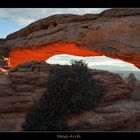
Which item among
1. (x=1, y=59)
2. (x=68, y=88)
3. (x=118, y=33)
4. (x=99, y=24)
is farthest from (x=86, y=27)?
(x=1, y=59)

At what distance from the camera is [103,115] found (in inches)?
455

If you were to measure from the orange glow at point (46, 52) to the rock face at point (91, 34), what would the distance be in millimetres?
51

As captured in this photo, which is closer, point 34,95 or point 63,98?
point 63,98

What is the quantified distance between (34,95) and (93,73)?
103 inches

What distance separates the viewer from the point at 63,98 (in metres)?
12.1

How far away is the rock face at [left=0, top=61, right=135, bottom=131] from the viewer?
11.6 meters

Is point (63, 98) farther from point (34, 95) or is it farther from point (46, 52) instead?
point (46, 52)

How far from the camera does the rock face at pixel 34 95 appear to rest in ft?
38.2

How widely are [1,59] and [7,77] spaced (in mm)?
3854
